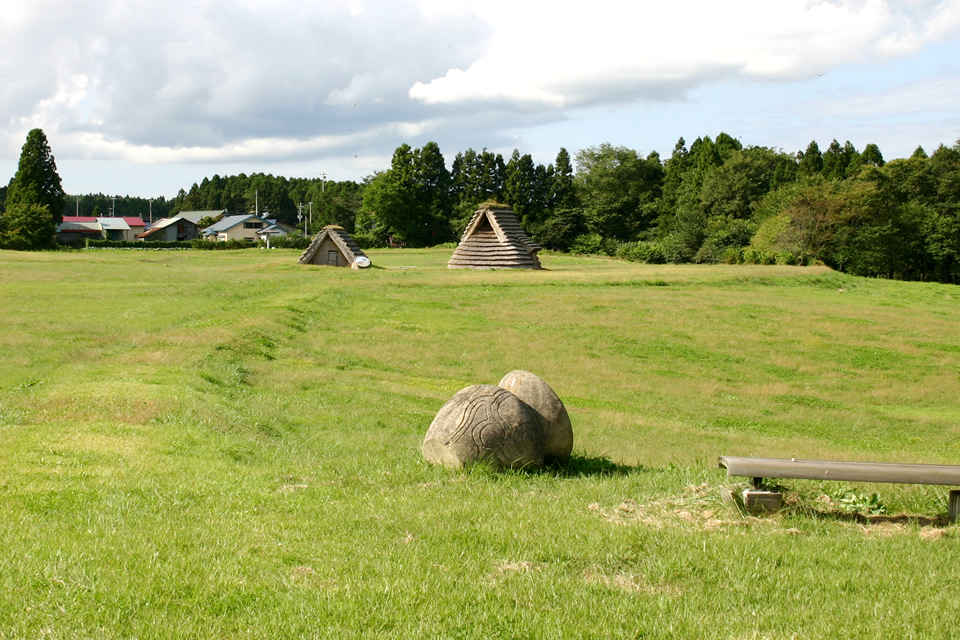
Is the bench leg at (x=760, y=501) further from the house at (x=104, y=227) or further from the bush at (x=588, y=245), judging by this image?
the house at (x=104, y=227)

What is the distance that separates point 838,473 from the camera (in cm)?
734

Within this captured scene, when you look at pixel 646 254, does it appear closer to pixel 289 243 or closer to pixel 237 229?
pixel 289 243

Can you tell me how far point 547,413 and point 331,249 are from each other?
42.1 m

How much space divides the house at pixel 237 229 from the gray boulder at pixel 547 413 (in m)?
116

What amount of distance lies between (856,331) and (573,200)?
203 feet

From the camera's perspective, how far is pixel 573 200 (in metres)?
89.7

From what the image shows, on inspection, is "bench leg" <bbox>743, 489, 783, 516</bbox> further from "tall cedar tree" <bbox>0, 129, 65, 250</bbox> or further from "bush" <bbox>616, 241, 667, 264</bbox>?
"tall cedar tree" <bbox>0, 129, 65, 250</bbox>

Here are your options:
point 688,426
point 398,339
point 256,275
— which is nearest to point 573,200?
point 256,275

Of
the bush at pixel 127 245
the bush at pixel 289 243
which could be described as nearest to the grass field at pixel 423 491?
the bush at pixel 289 243

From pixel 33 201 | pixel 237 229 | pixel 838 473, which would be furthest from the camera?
pixel 237 229

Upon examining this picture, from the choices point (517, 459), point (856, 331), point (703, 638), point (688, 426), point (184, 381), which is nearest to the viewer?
point (703, 638)

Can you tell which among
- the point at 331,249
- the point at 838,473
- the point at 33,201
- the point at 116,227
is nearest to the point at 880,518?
the point at 838,473

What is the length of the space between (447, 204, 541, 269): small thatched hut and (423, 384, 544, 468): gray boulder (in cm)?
4099

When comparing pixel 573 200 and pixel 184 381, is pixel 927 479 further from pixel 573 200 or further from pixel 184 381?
pixel 573 200
